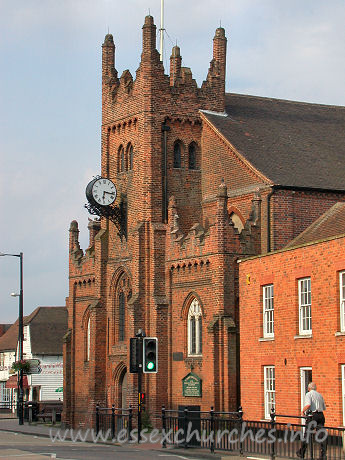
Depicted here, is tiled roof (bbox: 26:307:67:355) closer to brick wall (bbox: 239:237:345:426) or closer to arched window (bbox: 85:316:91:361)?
arched window (bbox: 85:316:91:361)

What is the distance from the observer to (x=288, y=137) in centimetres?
4419

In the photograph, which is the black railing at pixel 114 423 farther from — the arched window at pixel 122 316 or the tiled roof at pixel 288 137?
the tiled roof at pixel 288 137

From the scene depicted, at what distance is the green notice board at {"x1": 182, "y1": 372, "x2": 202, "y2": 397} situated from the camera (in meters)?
38.9

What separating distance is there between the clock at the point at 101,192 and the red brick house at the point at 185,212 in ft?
2.47

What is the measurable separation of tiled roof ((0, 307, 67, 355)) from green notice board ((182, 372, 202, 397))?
42.3 m

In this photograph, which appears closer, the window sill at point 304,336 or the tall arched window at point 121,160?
the window sill at point 304,336

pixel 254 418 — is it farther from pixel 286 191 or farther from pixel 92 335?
pixel 92 335

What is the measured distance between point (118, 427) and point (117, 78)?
1727 centimetres

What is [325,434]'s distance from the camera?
22781mm

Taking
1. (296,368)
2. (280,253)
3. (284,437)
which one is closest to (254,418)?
(296,368)

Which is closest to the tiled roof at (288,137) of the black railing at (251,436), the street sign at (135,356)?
the street sign at (135,356)

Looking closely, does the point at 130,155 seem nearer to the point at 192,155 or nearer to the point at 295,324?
the point at 192,155

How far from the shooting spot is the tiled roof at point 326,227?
3525 centimetres

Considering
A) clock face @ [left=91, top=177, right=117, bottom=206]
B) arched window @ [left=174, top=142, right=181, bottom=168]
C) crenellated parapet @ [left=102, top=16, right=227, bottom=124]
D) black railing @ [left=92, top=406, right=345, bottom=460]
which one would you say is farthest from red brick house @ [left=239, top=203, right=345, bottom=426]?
clock face @ [left=91, top=177, right=117, bottom=206]
